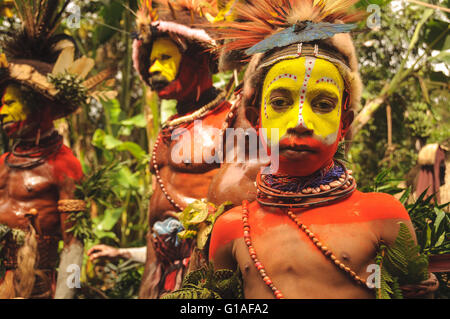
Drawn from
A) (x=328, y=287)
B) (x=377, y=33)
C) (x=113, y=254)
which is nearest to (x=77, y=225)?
(x=113, y=254)

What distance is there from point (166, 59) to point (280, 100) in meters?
1.37

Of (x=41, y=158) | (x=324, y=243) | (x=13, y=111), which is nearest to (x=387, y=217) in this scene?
(x=324, y=243)

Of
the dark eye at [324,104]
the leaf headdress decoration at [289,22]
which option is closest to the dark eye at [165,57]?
the leaf headdress decoration at [289,22]

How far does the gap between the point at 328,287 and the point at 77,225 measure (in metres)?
2.27

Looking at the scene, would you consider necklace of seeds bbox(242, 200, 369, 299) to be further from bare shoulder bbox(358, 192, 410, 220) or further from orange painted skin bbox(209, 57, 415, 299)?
bare shoulder bbox(358, 192, 410, 220)

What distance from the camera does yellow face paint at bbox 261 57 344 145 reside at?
4.98ft

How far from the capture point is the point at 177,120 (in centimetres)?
279

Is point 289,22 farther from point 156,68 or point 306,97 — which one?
point 156,68

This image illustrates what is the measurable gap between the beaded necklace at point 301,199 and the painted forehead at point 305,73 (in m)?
0.29

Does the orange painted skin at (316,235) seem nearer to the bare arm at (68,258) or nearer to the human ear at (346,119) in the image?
the human ear at (346,119)

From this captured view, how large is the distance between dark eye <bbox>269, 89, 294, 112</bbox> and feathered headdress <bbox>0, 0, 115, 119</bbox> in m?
2.12

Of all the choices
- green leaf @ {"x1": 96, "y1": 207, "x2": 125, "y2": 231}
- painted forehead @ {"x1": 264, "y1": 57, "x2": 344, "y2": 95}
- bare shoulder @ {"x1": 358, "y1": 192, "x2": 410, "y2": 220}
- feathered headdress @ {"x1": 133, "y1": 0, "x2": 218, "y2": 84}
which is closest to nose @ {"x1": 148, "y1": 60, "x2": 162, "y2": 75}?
feathered headdress @ {"x1": 133, "y1": 0, "x2": 218, "y2": 84}

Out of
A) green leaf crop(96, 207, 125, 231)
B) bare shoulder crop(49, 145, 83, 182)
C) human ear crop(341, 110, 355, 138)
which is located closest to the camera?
human ear crop(341, 110, 355, 138)
